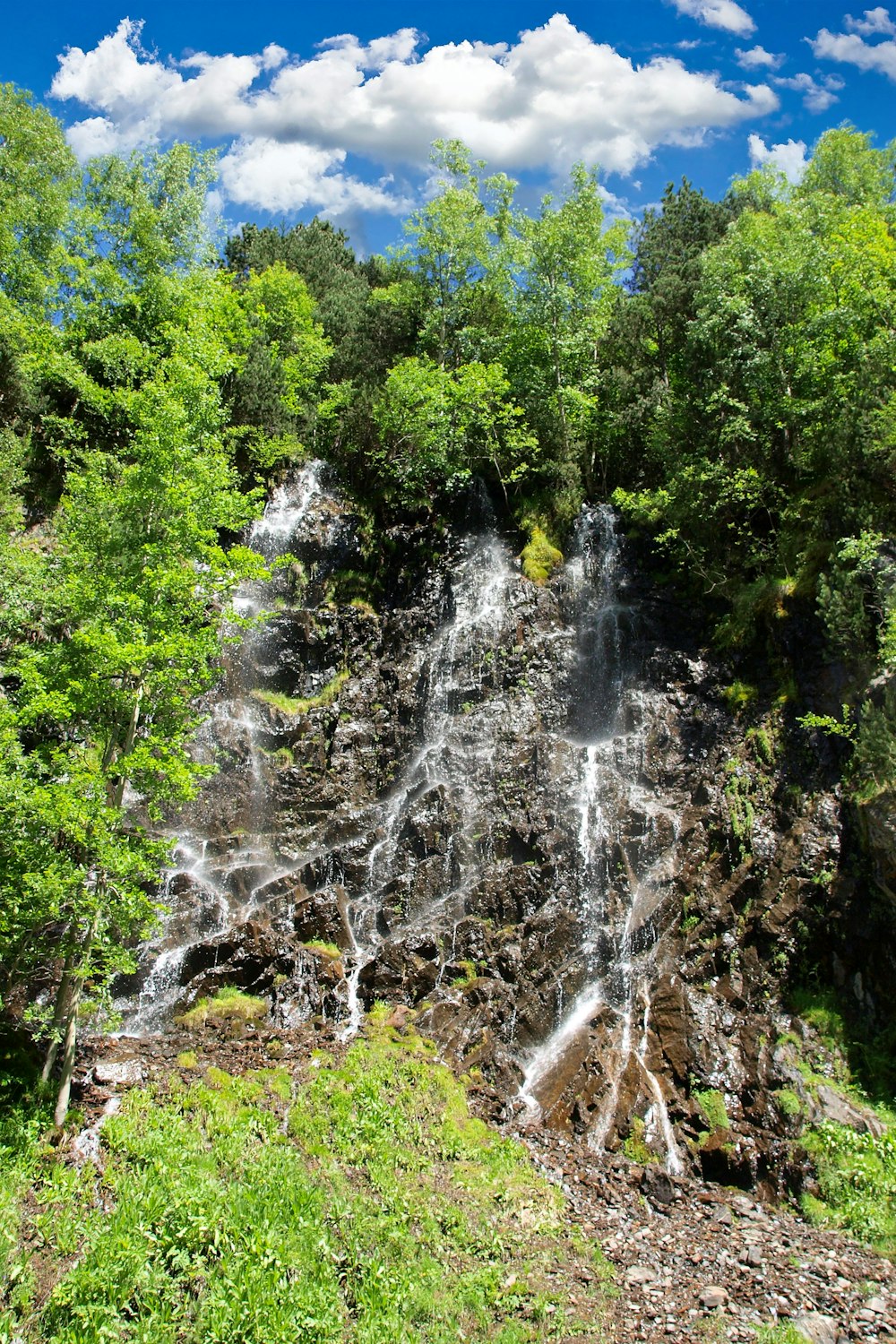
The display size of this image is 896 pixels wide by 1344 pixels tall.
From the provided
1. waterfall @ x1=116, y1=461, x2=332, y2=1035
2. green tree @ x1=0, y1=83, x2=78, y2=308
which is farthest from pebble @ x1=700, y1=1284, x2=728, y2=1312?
green tree @ x1=0, y1=83, x2=78, y2=308

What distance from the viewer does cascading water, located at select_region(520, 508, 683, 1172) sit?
15.5 meters

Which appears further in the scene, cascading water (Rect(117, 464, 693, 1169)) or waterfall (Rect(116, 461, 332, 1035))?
waterfall (Rect(116, 461, 332, 1035))

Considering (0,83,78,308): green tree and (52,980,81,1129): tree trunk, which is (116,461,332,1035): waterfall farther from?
(0,83,78,308): green tree

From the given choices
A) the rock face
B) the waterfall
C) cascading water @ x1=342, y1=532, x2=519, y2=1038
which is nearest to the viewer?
the rock face

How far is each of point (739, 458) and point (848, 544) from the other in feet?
18.8

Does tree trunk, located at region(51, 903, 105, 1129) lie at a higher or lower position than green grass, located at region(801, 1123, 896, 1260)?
higher

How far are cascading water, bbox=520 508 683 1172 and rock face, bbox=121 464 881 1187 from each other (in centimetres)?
6

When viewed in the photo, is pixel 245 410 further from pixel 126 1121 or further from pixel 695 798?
pixel 126 1121

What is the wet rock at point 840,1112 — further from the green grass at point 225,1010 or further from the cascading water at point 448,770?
the green grass at point 225,1010

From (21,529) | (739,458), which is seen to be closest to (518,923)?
(739,458)

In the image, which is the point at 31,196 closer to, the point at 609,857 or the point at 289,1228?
the point at 609,857

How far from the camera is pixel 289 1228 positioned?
31.7ft

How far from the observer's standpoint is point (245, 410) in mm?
31125

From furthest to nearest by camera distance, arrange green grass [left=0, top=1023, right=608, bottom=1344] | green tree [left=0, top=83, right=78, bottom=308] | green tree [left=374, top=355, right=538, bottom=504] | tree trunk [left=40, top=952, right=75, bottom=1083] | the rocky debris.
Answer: green tree [left=0, top=83, right=78, bottom=308] → green tree [left=374, top=355, right=538, bottom=504] → tree trunk [left=40, top=952, right=75, bottom=1083] → the rocky debris → green grass [left=0, top=1023, right=608, bottom=1344]
